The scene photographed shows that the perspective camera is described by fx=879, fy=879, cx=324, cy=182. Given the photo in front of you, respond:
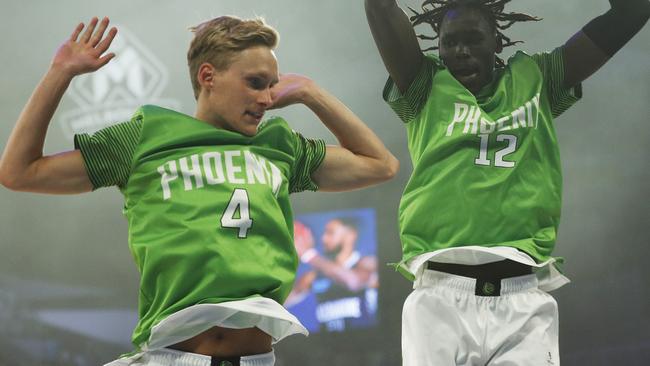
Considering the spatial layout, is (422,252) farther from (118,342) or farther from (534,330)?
(118,342)

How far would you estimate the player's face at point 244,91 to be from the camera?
6.33 ft

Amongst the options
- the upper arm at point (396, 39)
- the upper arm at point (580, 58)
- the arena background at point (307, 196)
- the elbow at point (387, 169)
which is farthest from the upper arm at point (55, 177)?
the arena background at point (307, 196)

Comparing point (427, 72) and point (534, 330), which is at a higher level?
point (427, 72)

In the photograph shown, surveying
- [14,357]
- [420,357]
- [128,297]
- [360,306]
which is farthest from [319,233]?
[420,357]

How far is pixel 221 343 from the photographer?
5.85 feet

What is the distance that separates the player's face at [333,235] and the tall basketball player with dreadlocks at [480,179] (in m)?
2.14

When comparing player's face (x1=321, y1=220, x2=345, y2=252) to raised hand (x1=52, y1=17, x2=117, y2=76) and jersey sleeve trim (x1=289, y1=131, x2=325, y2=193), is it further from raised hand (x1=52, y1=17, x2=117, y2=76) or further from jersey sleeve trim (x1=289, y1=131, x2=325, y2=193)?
raised hand (x1=52, y1=17, x2=117, y2=76)

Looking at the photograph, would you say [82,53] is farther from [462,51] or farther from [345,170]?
[462,51]

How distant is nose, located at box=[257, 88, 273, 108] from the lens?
1.93m

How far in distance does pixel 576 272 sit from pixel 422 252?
2638 mm

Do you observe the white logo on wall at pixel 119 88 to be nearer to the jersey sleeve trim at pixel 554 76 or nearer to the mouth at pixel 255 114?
the jersey sleeve trim at pixel 554 76

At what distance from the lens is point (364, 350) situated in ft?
15.5

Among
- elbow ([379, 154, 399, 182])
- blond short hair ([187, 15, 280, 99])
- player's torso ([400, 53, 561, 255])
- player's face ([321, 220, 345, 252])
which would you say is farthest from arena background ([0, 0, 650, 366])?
blond short hair ([187, 15, 280, 99])

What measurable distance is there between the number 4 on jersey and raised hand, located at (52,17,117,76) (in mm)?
403
